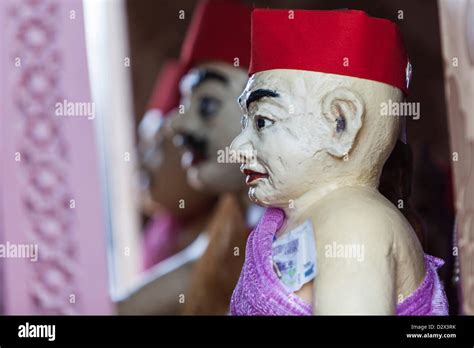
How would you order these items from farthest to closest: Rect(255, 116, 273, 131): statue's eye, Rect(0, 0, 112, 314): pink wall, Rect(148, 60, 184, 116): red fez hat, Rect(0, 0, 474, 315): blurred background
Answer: Rect(148, 60, 184, 116): red fez hat, Rect(0, 0, 112, 314): pink wall, Rect(0, 0, 474, 315): blurred background, Rect(255, 116, 273, 131): statue's eye

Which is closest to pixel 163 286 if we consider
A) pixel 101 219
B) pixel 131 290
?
pixel 131 290

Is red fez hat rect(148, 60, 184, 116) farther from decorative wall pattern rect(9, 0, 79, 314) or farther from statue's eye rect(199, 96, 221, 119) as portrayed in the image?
decorative wall pattern rect(9, 0, 79, 314)

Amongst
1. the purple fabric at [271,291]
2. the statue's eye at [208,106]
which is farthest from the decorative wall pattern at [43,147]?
the purple fabric at [271,291]

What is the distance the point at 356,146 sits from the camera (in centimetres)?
190

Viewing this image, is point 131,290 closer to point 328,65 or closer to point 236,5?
point 236,5

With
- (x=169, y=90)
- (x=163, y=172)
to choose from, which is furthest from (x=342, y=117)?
(x=163, y=172)

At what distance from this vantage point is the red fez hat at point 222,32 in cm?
298

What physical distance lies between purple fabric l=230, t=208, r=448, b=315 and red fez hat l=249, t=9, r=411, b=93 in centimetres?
31

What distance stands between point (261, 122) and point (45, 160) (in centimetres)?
88

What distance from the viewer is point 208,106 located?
3002 millimetres

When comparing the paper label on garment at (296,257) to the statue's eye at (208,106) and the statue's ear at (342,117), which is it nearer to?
the statue's ear at (342,117)

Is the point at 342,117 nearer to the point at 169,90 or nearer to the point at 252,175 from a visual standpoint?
the point at 252,175

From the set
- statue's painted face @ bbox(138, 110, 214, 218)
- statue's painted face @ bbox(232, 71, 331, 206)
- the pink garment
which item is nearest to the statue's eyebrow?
statue's painted face @ bbox(232, 71, 331, 206)

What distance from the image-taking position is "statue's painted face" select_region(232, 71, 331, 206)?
6.22ft
